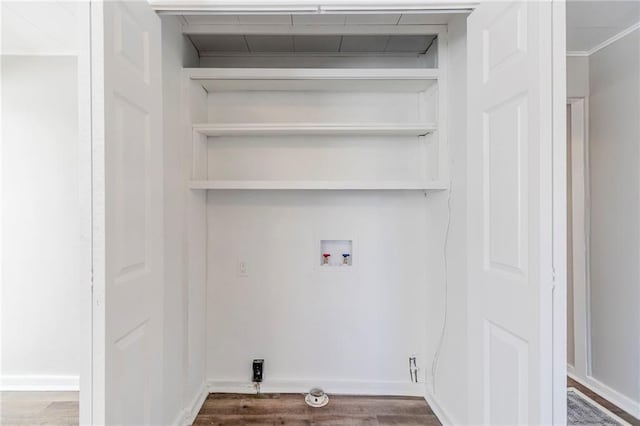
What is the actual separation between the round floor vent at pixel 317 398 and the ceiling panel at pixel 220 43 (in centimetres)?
238

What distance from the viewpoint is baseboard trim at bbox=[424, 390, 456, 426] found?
209 cm

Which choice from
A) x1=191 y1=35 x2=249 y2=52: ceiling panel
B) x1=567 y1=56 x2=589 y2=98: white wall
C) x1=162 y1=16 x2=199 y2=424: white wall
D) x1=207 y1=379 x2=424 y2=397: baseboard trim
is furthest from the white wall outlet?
x1=567 y1=56 x2=589 y2=98: white wall

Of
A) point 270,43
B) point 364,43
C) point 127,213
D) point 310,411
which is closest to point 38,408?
point 127,213

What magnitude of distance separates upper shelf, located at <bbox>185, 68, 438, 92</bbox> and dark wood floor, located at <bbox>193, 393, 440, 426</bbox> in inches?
82.5

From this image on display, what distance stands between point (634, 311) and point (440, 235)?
42.1 inches

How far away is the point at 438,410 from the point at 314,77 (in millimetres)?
2195

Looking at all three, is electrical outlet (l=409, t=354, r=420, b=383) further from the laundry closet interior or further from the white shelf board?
the white shelf board

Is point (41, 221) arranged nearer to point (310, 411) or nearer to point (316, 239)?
point (316, 239)

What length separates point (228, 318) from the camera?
2.53 meters

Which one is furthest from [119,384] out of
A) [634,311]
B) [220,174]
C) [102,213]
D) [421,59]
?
[421,59]

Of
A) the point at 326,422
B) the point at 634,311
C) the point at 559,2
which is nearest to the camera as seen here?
the point at 559,2

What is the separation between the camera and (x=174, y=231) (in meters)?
1.98

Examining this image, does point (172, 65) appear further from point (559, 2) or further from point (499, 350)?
point (499, 350)

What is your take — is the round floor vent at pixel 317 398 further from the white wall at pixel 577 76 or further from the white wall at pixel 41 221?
the white wall at pixel 577 76
